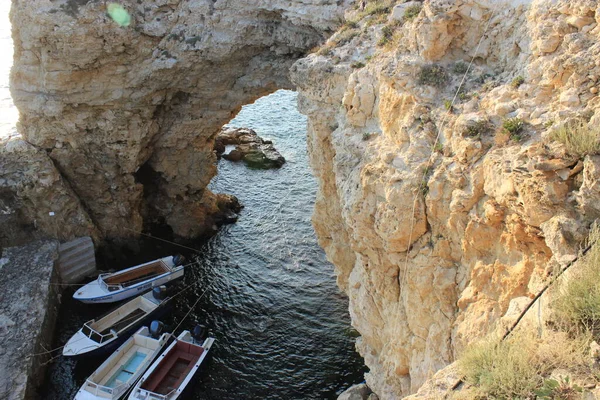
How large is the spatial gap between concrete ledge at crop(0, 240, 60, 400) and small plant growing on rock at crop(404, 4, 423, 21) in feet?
66.3

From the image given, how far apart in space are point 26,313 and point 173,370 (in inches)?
294

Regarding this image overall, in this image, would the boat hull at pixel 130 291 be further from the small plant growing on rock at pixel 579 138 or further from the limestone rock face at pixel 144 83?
the small plant growing on rock at pixel 579 138

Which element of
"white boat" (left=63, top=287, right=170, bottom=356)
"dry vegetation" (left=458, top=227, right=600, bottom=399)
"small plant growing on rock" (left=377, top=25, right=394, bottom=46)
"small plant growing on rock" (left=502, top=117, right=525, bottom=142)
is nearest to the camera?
"dry vegetation" (left=458, top=227, right=600, bottom=399)

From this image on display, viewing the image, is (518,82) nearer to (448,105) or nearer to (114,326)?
(448,105)

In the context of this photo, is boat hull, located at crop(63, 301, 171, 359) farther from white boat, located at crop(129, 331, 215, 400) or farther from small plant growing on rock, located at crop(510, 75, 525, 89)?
small plant growing on rock, located at crop(510, 75, 525, 89)

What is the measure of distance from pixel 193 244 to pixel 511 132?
82.7ft

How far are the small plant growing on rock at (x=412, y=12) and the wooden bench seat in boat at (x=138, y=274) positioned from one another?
2022cm

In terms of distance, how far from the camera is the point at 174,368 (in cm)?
2377

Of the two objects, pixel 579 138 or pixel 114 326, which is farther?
pixel 114 326

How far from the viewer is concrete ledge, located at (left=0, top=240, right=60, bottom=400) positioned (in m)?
21.6

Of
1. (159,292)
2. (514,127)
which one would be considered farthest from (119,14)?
(514,127)

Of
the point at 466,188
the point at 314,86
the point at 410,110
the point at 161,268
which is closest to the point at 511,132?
the point at 466,188

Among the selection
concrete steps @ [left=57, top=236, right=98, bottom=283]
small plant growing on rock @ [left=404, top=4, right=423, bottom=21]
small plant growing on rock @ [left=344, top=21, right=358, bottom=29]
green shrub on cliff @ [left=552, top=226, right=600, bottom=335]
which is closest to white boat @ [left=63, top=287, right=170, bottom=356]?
concrete steps @ [left=57, top=236, right=98, bottom=283]

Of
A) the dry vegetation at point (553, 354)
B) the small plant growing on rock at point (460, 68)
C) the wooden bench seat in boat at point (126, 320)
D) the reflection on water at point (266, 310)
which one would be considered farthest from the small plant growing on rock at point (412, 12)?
the wooden bench seat in boat at point (126, 320)
